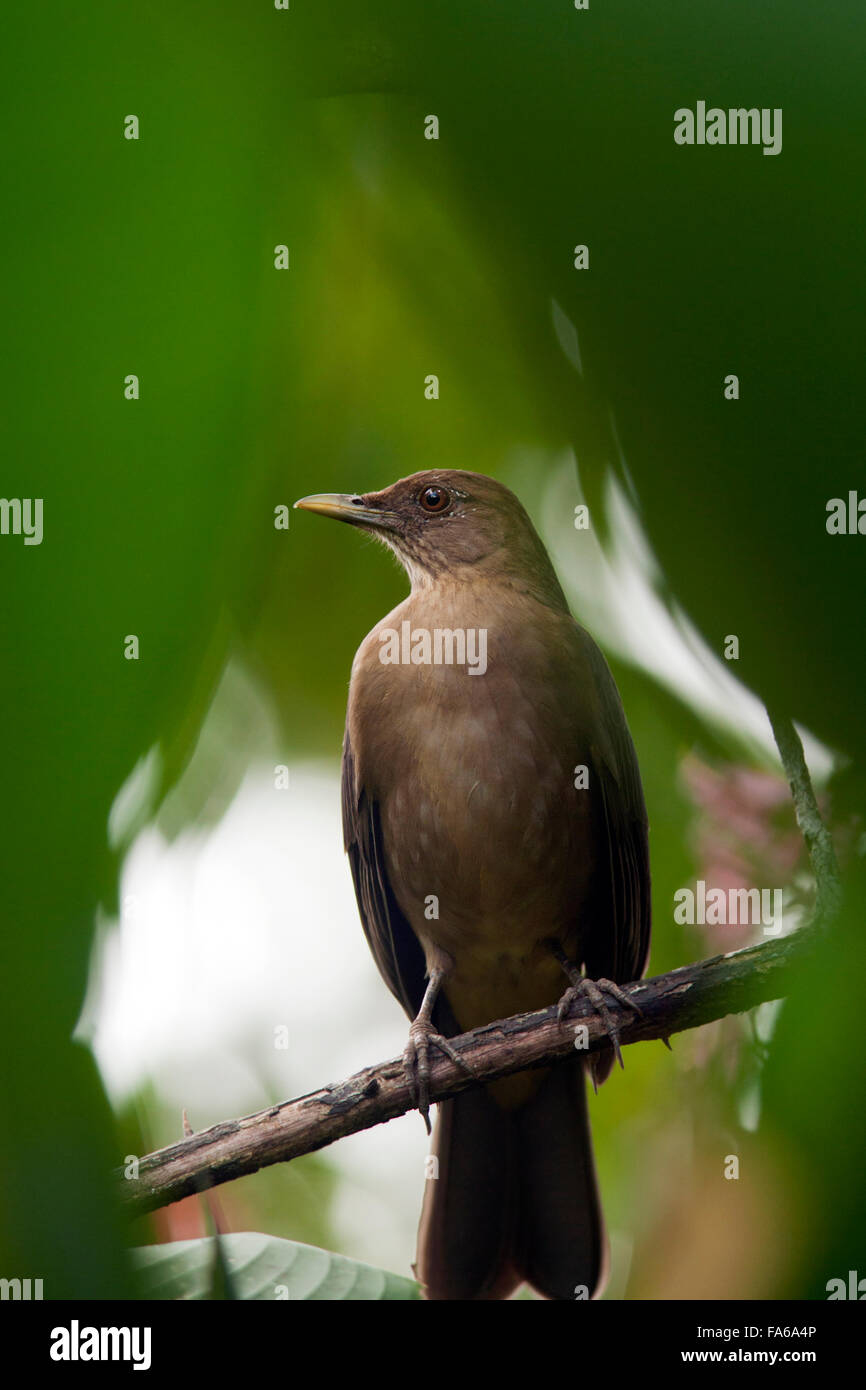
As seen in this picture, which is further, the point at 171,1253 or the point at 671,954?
the point at 671,954

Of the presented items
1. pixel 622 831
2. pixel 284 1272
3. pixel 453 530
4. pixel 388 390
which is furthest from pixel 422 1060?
pixel 388 390

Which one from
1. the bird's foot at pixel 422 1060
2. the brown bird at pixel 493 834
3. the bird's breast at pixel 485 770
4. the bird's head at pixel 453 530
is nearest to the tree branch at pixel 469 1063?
the bird's foot at pixel 422 1060

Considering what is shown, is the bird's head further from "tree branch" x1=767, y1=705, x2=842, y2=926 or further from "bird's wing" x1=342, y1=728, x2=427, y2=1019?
"tree branch" x1=767, y1=705, x2=842, y2=926

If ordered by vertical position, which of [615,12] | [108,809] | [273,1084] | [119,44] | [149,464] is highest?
[615,12]

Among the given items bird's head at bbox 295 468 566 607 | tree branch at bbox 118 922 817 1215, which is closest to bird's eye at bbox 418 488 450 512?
bird's head at bbox 295 468 566 607

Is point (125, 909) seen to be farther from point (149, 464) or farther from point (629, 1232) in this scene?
point (629, 1232)

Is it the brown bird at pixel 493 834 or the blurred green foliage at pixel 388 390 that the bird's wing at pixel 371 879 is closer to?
the brown bird at pixel 493 834
